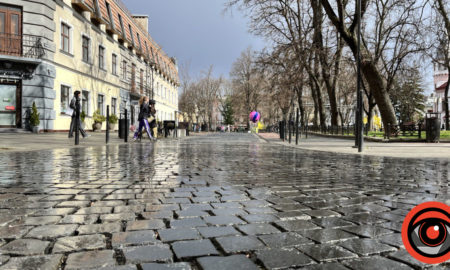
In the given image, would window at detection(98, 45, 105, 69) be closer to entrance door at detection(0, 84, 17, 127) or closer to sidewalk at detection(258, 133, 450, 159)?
entrance door at detection(0, 84, 17, 127)

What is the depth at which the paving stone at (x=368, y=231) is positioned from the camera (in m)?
2.42

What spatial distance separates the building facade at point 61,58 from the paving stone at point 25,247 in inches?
510

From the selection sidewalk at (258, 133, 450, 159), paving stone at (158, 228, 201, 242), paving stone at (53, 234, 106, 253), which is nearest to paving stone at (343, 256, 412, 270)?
paving stone at (158, 228, 201, 242)

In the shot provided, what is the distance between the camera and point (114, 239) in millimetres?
2248

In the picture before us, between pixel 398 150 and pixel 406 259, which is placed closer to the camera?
pixel 406 259

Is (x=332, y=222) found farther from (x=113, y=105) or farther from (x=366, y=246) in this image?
(x=113, y=105)

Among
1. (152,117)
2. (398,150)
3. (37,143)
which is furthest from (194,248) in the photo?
(152,117)

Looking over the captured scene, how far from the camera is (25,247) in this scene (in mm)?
2090

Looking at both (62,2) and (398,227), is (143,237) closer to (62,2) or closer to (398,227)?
(398,227)

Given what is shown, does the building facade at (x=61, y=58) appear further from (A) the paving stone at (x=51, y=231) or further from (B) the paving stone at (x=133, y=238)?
(B) the paving stone at (x=133, y=238)

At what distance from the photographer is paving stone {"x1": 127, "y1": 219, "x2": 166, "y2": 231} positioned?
250 centimetres

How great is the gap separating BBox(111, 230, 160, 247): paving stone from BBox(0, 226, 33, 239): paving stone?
622mm

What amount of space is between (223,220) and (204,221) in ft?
0.49

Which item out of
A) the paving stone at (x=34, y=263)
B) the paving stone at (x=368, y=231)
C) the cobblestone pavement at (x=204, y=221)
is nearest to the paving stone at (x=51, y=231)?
the cobblestone pavement at (x=204, y=221)
